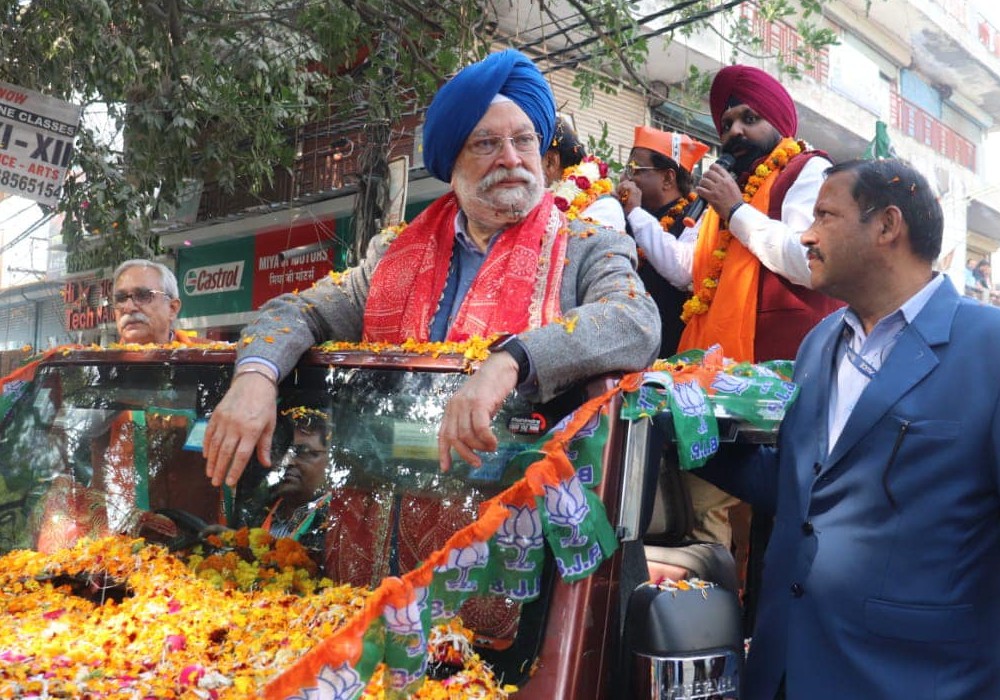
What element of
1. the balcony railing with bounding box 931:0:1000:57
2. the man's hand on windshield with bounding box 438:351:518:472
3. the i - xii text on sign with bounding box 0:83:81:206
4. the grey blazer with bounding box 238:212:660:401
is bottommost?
the man's hand on windshield with bounding box 438:351:518:472

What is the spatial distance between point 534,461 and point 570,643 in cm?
39

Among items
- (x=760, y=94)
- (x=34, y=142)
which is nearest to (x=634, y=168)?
(x=760, y=94)

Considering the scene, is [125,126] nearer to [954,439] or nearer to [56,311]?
[954,439]

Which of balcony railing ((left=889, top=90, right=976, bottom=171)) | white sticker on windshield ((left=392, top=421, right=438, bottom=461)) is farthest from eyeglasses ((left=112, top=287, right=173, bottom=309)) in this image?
balcony railing ((left=889, top=90, right=976, bottom=171))

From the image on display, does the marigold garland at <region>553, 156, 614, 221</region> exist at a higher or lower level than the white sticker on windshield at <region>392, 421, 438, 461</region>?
higher

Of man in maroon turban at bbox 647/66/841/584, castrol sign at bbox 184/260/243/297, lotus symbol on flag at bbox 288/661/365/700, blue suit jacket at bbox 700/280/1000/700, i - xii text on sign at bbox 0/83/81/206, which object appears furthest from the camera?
castrol sign at bbox 184/260/243/297

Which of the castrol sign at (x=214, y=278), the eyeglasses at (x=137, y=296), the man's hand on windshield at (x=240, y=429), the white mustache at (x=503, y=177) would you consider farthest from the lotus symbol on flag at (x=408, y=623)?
the castrol sign at (x=214, y=278)

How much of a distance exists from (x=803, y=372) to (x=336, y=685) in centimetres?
163

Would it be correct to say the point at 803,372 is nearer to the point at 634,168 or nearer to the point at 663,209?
the point at 663,209

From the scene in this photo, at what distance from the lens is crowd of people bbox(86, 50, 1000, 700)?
206cm

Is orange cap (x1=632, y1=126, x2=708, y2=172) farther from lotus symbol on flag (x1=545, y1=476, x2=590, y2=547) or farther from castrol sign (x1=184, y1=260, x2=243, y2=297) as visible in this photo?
castrol sign (x1=184, y1=260, x2=243, y2=297)

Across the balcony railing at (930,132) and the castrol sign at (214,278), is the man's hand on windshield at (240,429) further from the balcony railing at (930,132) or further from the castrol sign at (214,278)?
the balcony railing at (930,132)

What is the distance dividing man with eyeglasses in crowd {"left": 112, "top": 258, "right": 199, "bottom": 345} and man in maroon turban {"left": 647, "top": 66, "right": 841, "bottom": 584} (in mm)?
2966

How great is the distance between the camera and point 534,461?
6.54ft
